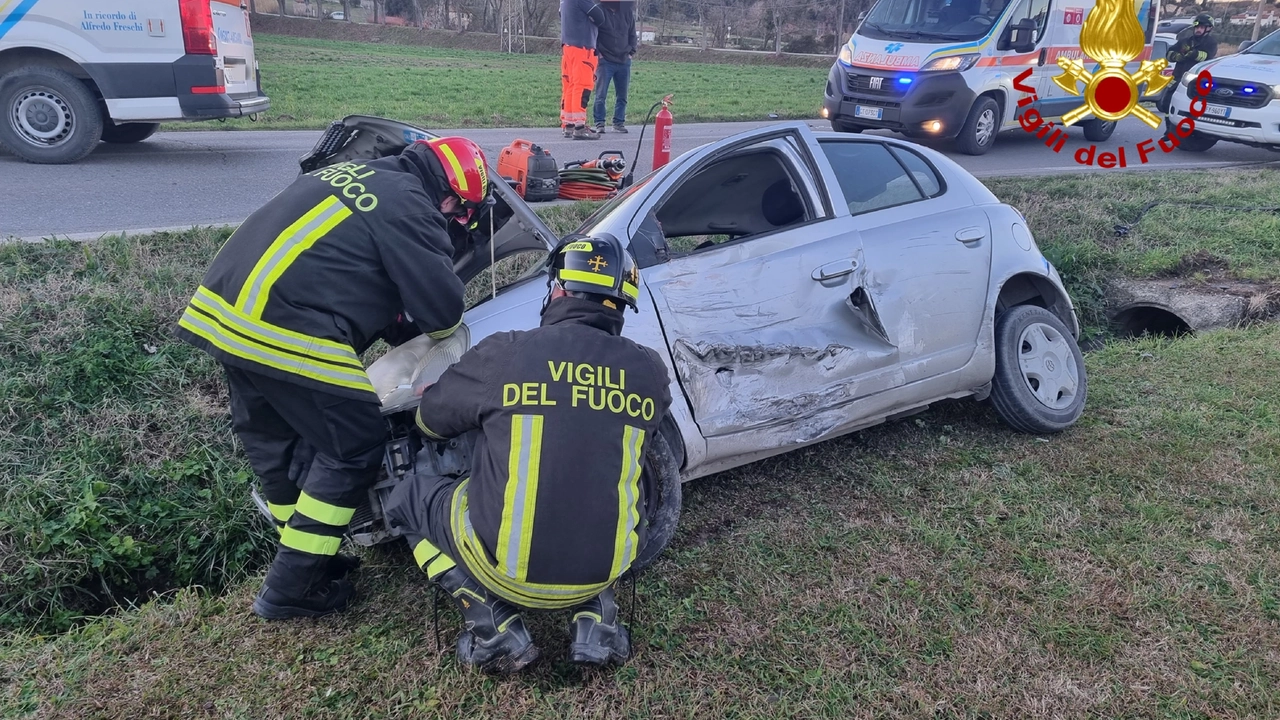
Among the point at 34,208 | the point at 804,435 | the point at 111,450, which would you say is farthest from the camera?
the point at 34,208

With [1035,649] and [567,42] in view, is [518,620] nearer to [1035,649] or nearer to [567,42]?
[1035,649]

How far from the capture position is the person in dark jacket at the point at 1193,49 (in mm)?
12758

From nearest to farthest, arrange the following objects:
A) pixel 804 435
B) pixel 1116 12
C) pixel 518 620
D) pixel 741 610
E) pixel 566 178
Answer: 1. pixel 518 620
2. pixel 741 610
3. pixel 804 435
4. pixel 566 178
5. pixel 1116 12

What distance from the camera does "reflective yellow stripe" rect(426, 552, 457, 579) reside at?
268cm

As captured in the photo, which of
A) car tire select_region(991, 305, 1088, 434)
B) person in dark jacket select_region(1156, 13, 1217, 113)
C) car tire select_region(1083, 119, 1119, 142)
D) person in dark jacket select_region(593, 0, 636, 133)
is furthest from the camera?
car tire select_region(1083, 119, 1119, 142)

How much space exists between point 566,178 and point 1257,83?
911 cm

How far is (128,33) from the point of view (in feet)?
24.1

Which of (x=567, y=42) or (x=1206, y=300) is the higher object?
(x=567, y=42)

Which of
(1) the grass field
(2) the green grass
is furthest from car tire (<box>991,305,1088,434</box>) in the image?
(2) the green grass

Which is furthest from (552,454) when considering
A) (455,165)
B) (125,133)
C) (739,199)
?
(125,133)

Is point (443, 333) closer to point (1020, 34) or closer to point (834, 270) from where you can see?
point (834, 270)

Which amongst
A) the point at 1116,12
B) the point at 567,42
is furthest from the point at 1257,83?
the point at 567,42

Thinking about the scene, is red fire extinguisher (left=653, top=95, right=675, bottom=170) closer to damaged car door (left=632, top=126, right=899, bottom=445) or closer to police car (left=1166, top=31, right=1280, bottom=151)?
damaged car door (left=632, top=126, right=899, bottom=445)

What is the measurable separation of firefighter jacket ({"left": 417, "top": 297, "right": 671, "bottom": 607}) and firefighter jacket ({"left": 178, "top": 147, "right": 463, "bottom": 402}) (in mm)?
485
